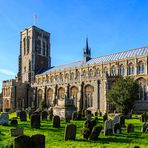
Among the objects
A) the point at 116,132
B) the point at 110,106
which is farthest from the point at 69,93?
the point at 116,132

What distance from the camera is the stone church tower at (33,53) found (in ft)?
244

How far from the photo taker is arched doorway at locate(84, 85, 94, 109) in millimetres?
49656

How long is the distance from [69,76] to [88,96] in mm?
14959

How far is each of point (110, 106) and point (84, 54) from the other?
1138 inches

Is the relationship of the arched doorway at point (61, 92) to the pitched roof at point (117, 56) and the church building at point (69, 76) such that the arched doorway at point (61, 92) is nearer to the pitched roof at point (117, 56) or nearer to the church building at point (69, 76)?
the church building at point (69, 76)

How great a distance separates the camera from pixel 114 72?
54875 mm

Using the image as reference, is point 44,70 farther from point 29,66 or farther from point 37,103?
point 37,103

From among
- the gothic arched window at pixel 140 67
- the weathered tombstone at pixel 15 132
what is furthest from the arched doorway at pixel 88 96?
the weathered tombstone at pixel 15 132

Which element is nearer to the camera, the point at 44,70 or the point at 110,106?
the point at 110,106

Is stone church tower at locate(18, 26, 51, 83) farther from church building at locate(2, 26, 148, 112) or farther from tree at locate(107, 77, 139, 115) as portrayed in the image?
tree at locate(107, 77, 139, 115)

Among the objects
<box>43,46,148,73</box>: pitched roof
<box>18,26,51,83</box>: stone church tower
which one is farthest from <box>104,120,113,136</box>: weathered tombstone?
<box>18,26,51,83</box>: stone church tower

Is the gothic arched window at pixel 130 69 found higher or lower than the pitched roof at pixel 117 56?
lower

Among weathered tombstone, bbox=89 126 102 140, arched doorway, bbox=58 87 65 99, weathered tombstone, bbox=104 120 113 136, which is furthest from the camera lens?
arched doorway, bbox=58 87 65 99

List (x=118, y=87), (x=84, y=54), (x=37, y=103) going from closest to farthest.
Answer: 1. (x=118, y=87)
2. (x=37, y=103)
3. (x=84, y=54)
